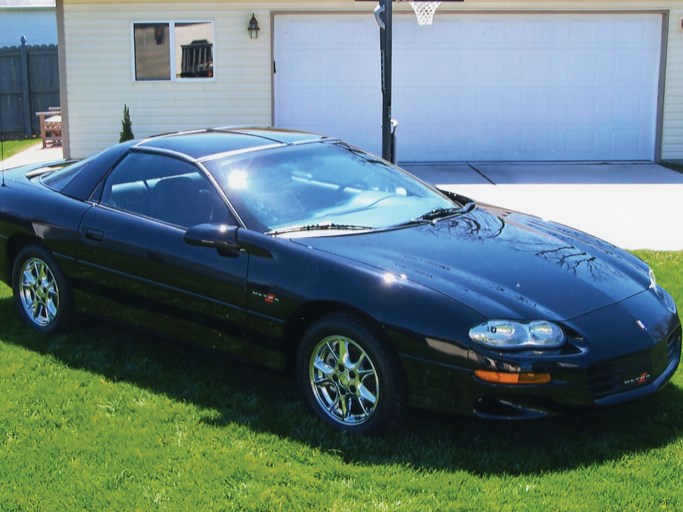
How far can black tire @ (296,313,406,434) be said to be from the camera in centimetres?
434

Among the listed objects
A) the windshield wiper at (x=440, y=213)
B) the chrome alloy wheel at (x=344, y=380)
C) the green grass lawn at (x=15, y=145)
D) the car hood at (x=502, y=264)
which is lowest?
the chrome alloy wheel at (x=344, y=380)

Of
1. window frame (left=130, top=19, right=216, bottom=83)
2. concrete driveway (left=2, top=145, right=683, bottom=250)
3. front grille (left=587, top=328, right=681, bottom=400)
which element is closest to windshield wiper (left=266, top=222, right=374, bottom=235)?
front grille (left=587, top=328, right=681, bottom=400)

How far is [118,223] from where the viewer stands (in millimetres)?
5523

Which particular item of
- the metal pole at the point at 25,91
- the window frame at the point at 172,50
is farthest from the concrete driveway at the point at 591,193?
the metal pole at the point at 25,91

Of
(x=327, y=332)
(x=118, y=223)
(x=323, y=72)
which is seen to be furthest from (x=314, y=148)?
(x=323, y=72)

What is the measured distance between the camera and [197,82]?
50.0 feet

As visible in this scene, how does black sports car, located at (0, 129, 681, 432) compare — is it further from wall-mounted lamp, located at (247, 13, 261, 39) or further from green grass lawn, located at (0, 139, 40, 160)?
green grass lawn, located at (0, 139, 40, 160)

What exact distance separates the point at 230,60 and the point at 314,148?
9.74 m

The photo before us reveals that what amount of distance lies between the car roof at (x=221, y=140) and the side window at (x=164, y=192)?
4.1 inches

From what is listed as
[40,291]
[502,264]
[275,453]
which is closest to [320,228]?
[502,264]

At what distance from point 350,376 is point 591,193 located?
27.9ft

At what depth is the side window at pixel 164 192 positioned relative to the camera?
5242 millimetres

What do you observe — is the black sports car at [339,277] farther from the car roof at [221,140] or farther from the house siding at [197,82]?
the house siding at [197,82]

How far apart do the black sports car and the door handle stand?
0.06 feet
